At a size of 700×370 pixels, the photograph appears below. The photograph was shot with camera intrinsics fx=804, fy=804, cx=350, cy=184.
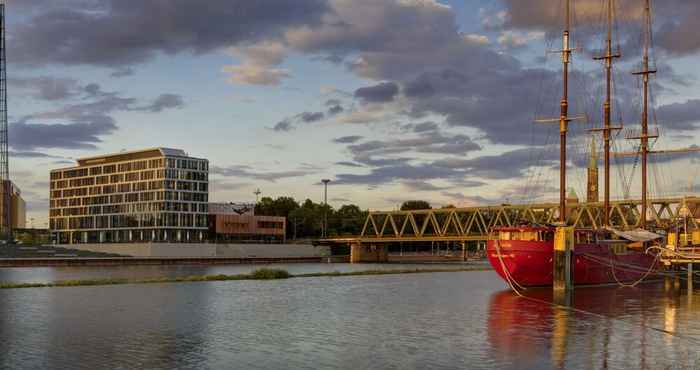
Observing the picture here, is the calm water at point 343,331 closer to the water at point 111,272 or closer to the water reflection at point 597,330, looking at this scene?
the water reflection at point 597,330

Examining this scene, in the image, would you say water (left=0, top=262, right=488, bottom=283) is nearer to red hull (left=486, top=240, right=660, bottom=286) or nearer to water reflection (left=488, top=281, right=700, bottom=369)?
red hull (left=486, top=240, right=660, bottom=286)

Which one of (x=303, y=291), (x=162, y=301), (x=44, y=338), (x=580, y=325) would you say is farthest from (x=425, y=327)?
(x=303, y=291)

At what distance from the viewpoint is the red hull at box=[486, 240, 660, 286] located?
230 feet

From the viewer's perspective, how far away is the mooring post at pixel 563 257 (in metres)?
65.8

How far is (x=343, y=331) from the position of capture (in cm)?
4097

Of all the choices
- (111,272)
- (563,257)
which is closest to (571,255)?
(563,257)

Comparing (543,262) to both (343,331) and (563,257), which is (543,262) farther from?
(343,331)

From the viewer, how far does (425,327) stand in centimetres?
4291

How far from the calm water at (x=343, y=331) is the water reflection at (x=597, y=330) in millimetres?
66

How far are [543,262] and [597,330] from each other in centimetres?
3072

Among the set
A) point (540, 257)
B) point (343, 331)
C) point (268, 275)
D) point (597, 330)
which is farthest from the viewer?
point (268, 275)

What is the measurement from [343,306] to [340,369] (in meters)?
27.7

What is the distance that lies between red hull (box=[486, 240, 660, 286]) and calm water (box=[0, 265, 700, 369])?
165 inches

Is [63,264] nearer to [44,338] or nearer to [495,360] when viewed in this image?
[44,338]
